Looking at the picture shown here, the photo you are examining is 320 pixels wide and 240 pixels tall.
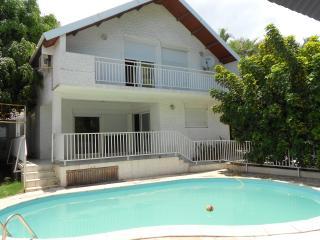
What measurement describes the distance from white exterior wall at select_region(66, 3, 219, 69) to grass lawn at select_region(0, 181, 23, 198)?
6.98 m

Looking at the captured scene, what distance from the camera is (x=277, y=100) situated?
14.2 meters

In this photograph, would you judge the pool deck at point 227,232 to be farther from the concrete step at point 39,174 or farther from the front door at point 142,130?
the front door at point 142,130

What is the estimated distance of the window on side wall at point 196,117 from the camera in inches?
750

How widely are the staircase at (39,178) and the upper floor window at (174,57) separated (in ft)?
31.4

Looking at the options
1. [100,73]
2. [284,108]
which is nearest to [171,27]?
[100,73]

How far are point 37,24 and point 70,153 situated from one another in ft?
39.2

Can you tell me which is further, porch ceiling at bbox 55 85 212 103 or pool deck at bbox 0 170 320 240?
porch ceiling at bbox 55 85 212 103

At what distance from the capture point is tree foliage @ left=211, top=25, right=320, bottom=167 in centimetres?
1302

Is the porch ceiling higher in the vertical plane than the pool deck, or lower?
higher

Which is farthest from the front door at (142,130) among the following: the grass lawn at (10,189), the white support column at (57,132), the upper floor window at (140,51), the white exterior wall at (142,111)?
the grass lawn at (10,189)

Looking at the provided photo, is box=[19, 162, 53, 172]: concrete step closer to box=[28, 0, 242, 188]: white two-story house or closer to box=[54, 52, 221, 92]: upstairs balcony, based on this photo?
box=[28, 0, 242, 188]: white two-story house

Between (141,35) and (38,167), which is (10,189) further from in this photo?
(141,35)

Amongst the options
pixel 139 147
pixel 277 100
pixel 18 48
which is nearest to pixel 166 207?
pixel 139 147

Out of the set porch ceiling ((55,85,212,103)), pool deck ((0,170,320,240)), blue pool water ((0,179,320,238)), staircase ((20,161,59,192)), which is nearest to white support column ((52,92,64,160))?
porch ceiling ((55,85,212,103))
